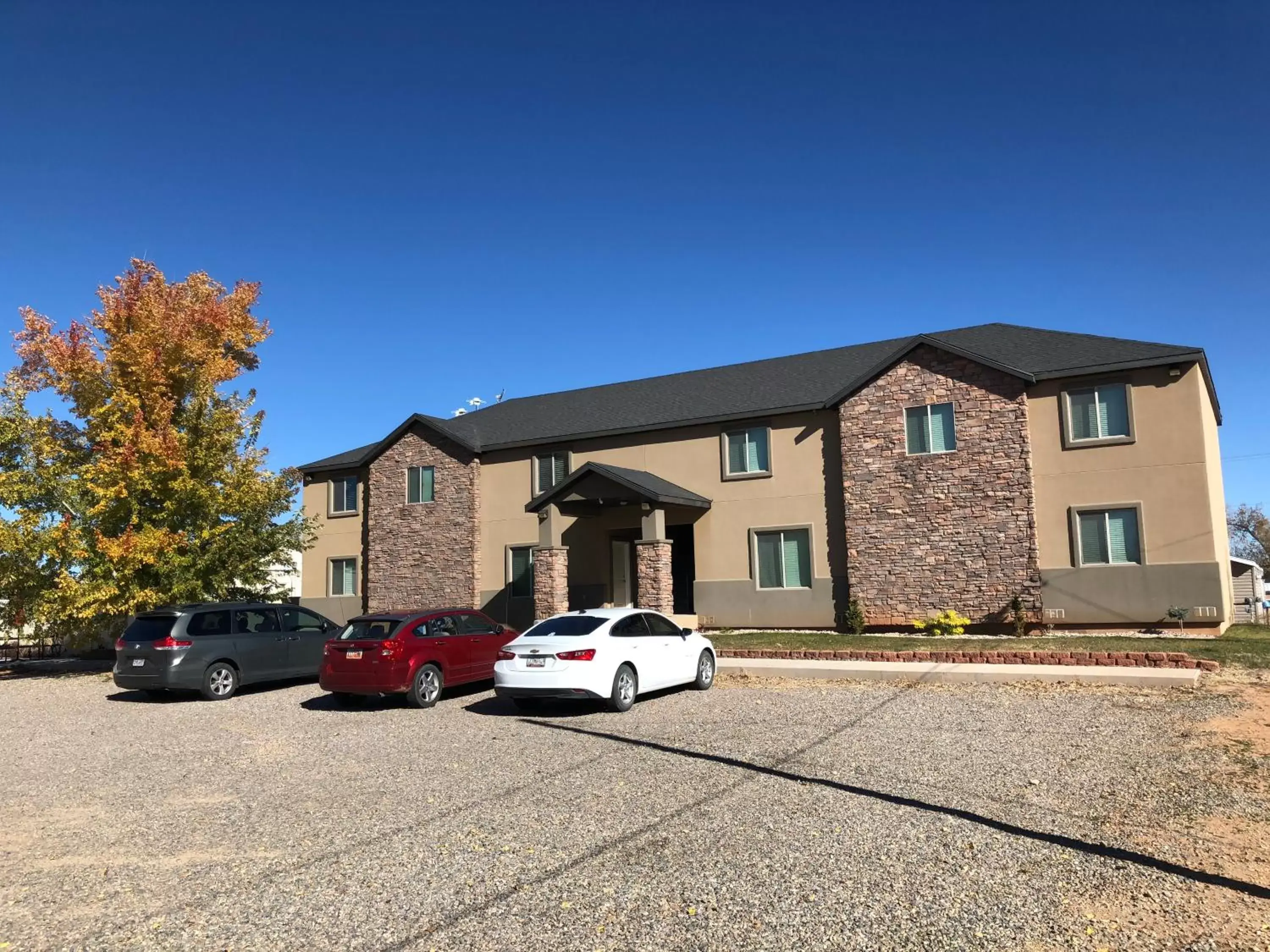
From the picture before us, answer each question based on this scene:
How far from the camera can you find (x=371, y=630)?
528 inches

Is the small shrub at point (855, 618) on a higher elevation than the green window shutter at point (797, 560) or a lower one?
lower

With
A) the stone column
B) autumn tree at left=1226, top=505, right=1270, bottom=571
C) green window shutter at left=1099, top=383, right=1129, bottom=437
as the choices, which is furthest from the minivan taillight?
autumn tree at left=1226, top=505, right=1270, bottom=571

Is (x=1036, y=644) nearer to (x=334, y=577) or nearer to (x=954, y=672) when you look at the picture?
(x=954, y=672)

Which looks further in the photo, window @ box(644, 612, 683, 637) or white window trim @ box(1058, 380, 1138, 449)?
white window trim @ box(1058, 380, 1138, 449)

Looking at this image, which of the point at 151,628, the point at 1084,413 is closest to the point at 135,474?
the point at 151,628

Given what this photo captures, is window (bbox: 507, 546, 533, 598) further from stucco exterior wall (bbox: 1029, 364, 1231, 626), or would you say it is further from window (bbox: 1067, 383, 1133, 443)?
window (bbox: 1067, 383, 1133, 443)

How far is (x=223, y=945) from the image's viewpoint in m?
4.64

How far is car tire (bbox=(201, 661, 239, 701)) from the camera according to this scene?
49.5 ft

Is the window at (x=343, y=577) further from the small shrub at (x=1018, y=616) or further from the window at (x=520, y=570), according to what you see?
the small shrub at (x=1018, y=616)

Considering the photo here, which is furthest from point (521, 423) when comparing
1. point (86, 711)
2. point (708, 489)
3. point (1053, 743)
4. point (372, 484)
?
point (1053, 743)

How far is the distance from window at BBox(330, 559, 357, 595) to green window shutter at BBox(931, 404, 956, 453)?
19.4 metres

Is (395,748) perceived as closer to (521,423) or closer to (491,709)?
(491,709)

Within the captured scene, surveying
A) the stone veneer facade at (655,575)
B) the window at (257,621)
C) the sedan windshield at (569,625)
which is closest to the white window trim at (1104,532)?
the stone veneer facade at (655,575)

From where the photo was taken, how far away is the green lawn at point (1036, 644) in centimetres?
1533
